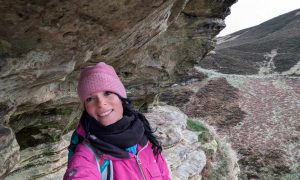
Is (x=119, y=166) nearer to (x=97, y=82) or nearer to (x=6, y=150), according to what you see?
(x=97, y=82)

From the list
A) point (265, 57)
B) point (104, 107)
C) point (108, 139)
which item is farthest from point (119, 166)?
point (265, 57)

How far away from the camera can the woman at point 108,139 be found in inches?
138

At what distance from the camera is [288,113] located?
2870 centimetres

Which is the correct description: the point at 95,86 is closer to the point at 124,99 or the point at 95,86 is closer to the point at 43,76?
the point at 124,99

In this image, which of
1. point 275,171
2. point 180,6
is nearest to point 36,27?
point 180,6

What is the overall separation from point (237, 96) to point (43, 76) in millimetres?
28215

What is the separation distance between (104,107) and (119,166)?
2.19ft

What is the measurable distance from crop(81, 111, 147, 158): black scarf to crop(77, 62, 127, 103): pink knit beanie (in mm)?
257

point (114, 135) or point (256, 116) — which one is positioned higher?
point (114, 135)

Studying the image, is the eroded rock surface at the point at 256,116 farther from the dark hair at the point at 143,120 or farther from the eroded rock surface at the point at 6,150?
the dark hair at the point at 143,120

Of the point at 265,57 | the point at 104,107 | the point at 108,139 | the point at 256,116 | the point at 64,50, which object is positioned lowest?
the point at 256,116

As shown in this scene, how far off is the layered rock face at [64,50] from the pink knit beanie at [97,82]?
1003 mm

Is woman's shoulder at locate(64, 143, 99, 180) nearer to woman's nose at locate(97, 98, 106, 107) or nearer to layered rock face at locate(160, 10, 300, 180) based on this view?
woman's nose at locate(97, 98, 106, 107)

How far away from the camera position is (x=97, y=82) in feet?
13.3
